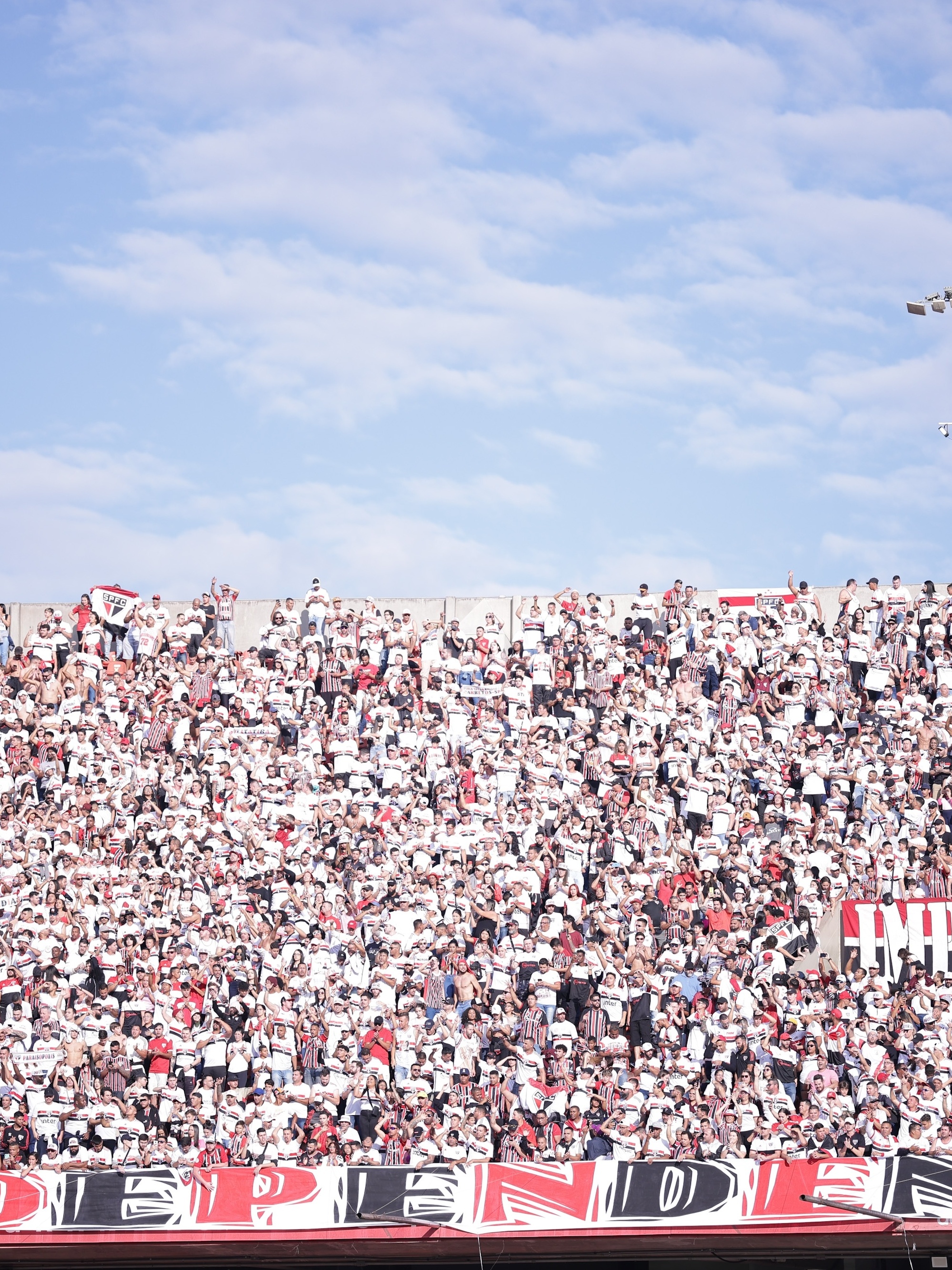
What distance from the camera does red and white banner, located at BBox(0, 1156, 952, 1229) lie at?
17344 mm

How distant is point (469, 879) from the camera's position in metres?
22.8

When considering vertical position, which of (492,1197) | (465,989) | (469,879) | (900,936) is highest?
(469,879)

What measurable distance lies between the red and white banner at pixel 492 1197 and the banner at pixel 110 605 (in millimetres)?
11823

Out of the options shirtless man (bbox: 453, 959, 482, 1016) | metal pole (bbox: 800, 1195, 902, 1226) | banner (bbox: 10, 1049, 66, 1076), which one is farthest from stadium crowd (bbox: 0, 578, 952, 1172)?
metal pole (bbox: 800, 1195, 902, 1226)

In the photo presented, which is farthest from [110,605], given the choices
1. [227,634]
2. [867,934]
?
[867,934]

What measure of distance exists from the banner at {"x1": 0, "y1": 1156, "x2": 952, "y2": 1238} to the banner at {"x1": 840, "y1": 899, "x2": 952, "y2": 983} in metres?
4.51

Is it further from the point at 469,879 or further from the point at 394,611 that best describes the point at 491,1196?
the point at 394,611

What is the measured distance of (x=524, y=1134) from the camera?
1891 cm

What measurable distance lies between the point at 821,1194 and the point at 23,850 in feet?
38.8

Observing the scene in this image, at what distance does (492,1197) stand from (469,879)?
5549mm

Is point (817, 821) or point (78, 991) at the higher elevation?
point (817, 821)

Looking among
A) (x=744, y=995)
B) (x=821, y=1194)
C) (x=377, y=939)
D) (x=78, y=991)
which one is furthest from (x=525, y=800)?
(x=821, y=1194)

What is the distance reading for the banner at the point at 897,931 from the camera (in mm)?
21578

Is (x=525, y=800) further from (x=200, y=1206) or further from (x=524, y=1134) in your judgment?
(x=200, y=1206)
